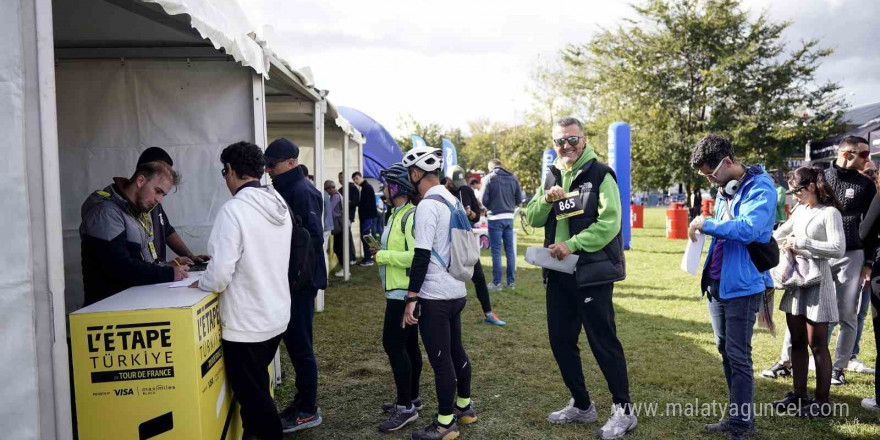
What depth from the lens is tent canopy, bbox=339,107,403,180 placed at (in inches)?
751

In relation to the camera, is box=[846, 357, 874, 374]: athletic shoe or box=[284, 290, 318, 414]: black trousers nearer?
box=[284, 290, 318, 414]: black trousers

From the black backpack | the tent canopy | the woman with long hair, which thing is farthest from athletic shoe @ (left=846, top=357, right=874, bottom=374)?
the tent canopy

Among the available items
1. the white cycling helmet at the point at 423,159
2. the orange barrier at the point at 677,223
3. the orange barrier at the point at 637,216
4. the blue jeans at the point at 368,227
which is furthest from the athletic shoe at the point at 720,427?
the orange barrier at the point at 637,216

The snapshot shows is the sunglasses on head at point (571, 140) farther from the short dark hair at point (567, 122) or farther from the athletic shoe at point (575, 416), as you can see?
the athletic shoe at point (575, 416)

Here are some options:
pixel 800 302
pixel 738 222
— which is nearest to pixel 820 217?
pixel 800 302

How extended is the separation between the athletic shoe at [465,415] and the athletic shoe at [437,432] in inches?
10.3

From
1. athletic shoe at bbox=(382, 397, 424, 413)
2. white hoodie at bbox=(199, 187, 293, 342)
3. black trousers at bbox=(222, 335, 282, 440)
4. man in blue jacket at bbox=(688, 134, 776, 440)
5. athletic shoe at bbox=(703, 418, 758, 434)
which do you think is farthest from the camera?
athletic shoe at bbox=(382, 397, 424, 413)

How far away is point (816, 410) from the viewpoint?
4238 mm

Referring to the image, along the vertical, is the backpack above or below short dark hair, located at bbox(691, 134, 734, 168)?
below

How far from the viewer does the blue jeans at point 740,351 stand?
3.64 m

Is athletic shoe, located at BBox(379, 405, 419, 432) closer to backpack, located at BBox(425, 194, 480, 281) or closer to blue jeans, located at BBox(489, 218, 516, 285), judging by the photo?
backpack, located at BBox(425, 194, 480, 281)

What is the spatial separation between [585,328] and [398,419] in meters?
1.40

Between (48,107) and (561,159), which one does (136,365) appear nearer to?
(48,107)

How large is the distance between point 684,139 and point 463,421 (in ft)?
62.1
